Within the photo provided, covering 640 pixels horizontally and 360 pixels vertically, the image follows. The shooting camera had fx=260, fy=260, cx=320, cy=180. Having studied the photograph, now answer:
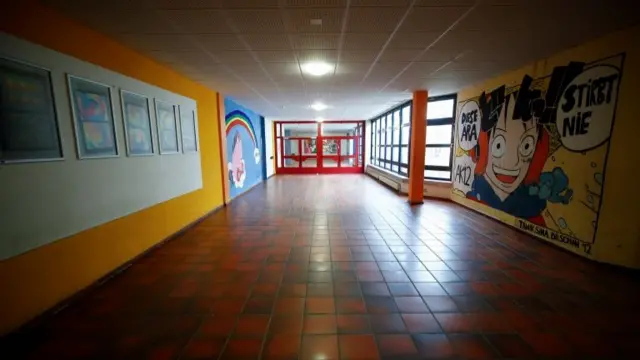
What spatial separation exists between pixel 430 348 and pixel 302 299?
110cm

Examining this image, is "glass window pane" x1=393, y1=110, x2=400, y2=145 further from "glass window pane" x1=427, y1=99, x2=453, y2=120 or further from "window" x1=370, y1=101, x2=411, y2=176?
"glass window pane" x1=427, y1=99, x2=453, y2=120

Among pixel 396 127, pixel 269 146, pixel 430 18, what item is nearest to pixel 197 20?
pixel 430 18

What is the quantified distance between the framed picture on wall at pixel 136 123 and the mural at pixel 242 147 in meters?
3.15

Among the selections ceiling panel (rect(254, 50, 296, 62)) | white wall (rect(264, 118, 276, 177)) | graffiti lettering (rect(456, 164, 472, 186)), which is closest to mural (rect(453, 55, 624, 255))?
graffiti lettering (rect(456, 164, 472, 186))

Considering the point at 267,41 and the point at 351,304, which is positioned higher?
the point at 267,41

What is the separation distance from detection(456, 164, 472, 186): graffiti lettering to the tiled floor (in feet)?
6.28

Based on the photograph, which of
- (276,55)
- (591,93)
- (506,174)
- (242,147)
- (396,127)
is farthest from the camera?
(396,127)

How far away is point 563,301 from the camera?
235 centimetres

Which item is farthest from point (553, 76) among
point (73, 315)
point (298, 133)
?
point (298, 133)

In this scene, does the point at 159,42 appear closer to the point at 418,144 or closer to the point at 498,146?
the point at 418,144

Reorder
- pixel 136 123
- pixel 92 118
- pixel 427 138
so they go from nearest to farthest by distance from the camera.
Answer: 1. pixel 92 118
2. pixel 136 123
3. pixel 427 138

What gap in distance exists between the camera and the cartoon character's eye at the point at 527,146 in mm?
3992

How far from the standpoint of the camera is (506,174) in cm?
455

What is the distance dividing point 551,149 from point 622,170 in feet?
2.90
